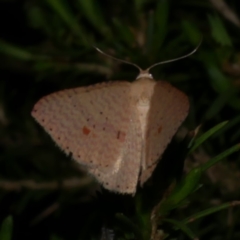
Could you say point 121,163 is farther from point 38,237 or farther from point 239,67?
point 38,237

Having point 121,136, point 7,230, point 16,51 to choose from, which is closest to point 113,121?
point 121,136

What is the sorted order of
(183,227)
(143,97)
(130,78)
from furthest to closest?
(130,78) → (143,97) → (183,227)

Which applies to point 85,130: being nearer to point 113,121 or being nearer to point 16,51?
point 113,121

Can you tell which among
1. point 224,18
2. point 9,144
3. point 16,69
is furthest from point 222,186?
point 16,69

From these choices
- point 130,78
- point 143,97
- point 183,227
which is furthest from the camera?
point 130,78

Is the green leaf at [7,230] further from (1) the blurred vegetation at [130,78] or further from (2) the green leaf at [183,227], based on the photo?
(2) the green leaf at [183,227]

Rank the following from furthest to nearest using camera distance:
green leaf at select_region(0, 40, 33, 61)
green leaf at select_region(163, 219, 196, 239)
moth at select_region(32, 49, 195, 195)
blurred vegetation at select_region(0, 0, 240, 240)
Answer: green leaf at select_region(0, 40, 33, 61) < blurred vegetation at select_region(0, 0, 240, 240) < moth at select_region(32, 49, 195, 195) < green leaf at select_region(163, 219, 196, 239)

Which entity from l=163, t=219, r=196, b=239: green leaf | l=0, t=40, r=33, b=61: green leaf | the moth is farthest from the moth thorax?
l=0, t=40, r=33, b=61: green leaf

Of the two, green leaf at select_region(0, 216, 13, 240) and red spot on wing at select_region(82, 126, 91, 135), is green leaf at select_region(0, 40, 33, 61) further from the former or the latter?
green leaf at select_region(0, 216, 13, 240)

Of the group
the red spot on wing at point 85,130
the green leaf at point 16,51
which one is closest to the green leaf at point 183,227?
the red spot on wing at point 85,130
